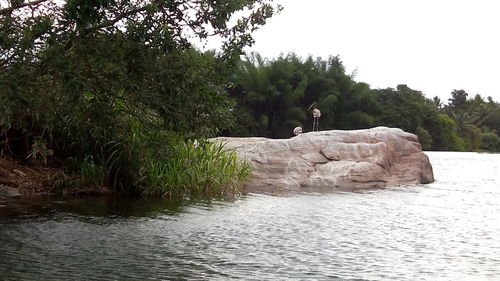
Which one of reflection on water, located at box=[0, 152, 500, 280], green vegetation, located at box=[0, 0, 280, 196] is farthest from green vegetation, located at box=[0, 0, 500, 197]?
reflection on water, located at box=[0, 152, 500, 280]

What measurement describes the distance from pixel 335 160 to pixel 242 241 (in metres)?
10.9

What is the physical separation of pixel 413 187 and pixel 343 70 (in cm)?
3272

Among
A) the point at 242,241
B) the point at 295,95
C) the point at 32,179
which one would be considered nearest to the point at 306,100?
the point at 295,95

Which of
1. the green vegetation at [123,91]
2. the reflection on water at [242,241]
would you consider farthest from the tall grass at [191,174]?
the reflection on water at [242,241]

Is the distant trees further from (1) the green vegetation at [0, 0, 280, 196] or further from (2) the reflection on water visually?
(1) the green vegetation at [0, 0, 280, 196]

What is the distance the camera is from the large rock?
53.5ft

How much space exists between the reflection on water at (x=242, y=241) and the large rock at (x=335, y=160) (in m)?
4.63

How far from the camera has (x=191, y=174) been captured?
11.4 meters

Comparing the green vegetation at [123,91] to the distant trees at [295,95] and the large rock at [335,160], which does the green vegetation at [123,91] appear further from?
the distant trees at [295,95]

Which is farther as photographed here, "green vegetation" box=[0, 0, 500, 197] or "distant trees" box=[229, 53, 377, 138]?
"distant trees" box=[229, 53, 377, 138]

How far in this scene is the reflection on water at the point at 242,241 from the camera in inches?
220

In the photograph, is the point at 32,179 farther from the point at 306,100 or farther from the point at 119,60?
the point at 306,100

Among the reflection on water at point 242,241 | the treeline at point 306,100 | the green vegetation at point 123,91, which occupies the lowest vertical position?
the reflection on water at point 242,241

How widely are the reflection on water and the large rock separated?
15.2ft
